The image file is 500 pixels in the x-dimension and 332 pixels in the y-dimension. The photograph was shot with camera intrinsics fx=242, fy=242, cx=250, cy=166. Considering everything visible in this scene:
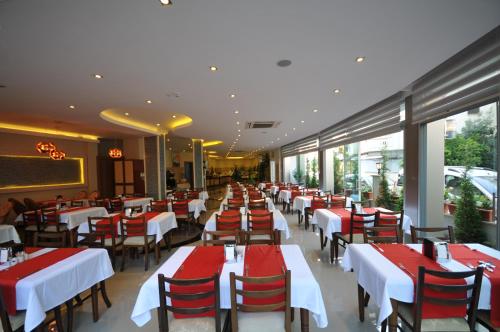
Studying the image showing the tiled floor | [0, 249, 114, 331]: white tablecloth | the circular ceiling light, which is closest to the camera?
[0, 249, 114, 331]: white tablecloth

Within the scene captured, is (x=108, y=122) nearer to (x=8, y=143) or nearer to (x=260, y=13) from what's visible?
(x=8, y=143)

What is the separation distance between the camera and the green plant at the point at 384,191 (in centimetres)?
718

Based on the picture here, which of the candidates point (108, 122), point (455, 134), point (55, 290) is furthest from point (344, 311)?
point (108, 122)

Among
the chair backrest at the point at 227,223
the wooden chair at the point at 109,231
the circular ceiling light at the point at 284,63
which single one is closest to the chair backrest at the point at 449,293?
the chair backrest at the point at 227,223

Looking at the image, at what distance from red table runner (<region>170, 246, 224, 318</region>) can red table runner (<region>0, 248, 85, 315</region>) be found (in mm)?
1410

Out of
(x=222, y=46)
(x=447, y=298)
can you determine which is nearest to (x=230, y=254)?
(x=447, y=298)

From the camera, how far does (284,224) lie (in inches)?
192

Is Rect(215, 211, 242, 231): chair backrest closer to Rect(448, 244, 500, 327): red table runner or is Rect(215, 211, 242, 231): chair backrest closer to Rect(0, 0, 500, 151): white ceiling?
Rect(0, 0, 500, 151): white ceiling

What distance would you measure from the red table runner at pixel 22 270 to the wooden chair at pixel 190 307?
54.4 inches

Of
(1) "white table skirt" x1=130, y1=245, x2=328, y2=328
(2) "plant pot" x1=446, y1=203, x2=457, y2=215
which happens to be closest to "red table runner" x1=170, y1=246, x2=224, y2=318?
(1) "white table skirt" x1=130, y1=245, x2=328, y2=328

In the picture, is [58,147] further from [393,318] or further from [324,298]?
[393,318]

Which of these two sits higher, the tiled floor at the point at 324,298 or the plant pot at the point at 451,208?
the plant pot at the point at 451,208

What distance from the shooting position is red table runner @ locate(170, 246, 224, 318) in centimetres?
196

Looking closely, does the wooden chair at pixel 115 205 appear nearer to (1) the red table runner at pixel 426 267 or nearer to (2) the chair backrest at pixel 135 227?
(2) the chair backrest at pixel 135 227
